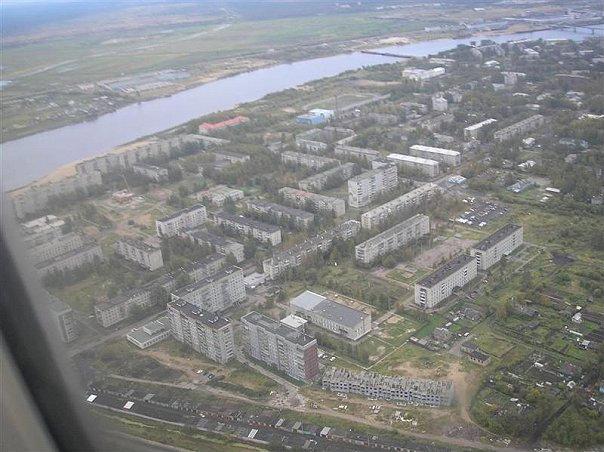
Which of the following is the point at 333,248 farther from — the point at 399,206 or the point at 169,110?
the point at 169,110

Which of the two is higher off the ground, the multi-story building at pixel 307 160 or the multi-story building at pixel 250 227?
the multi-story building at pixel 250 227

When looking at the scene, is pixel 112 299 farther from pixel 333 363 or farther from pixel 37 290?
pixel 37 290

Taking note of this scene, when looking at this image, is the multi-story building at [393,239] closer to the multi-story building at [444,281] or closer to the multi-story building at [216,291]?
the multi-story building at [444,281]

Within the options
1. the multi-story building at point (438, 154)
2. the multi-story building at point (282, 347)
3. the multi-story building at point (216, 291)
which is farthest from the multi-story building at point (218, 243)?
the multi-story building at point (438, 154)

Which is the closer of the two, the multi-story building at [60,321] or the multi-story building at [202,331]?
the multi-story building at [60,321]

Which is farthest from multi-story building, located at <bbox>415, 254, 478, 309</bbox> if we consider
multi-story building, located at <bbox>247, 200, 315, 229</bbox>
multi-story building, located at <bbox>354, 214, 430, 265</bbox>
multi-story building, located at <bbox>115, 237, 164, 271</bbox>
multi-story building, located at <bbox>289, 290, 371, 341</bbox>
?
multi-story building, located at <bbox>115, 237, 164, 271</bbox>

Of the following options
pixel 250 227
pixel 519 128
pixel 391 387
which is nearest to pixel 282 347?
pixel 391 387
